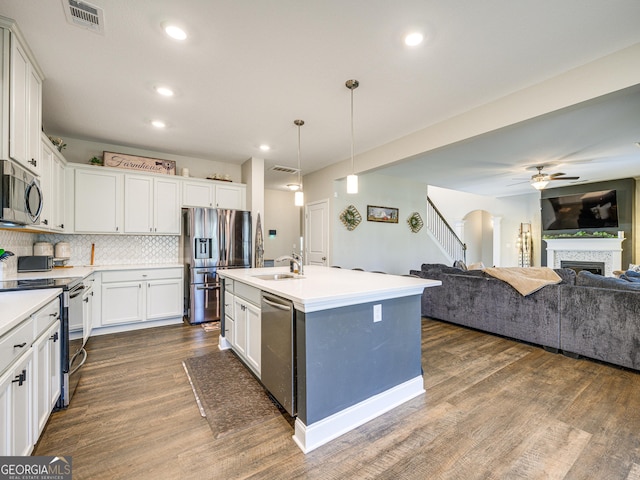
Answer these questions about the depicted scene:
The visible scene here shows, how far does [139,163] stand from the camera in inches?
174

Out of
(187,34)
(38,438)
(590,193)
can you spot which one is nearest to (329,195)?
(187,34)

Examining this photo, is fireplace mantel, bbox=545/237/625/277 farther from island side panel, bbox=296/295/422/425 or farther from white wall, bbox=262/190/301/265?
island side panel, bbox=296/295/422/425

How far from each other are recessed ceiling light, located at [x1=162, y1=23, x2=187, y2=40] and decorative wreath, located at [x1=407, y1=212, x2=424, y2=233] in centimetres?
563

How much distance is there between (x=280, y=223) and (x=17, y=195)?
576 centimetres

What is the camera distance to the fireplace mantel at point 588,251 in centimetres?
673

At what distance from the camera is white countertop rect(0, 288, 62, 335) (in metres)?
1.32

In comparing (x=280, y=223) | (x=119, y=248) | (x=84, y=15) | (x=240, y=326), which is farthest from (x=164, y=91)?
(x=280, y=223)

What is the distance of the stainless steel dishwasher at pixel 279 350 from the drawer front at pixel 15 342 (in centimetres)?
132

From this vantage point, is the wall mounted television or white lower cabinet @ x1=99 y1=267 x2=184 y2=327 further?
the wall mounted television

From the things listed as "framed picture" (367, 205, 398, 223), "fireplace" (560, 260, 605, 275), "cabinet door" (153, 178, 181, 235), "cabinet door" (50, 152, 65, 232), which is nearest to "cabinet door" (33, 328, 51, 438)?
"cabinet door" (50, 152, 65, 232)

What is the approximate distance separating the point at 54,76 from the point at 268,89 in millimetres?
1922

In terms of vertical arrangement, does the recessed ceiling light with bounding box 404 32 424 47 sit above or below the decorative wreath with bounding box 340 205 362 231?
above

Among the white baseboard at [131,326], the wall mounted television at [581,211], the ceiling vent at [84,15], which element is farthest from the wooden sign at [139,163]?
the wall mounted television at [581,211]

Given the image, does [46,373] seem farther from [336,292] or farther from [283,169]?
[283,169]
